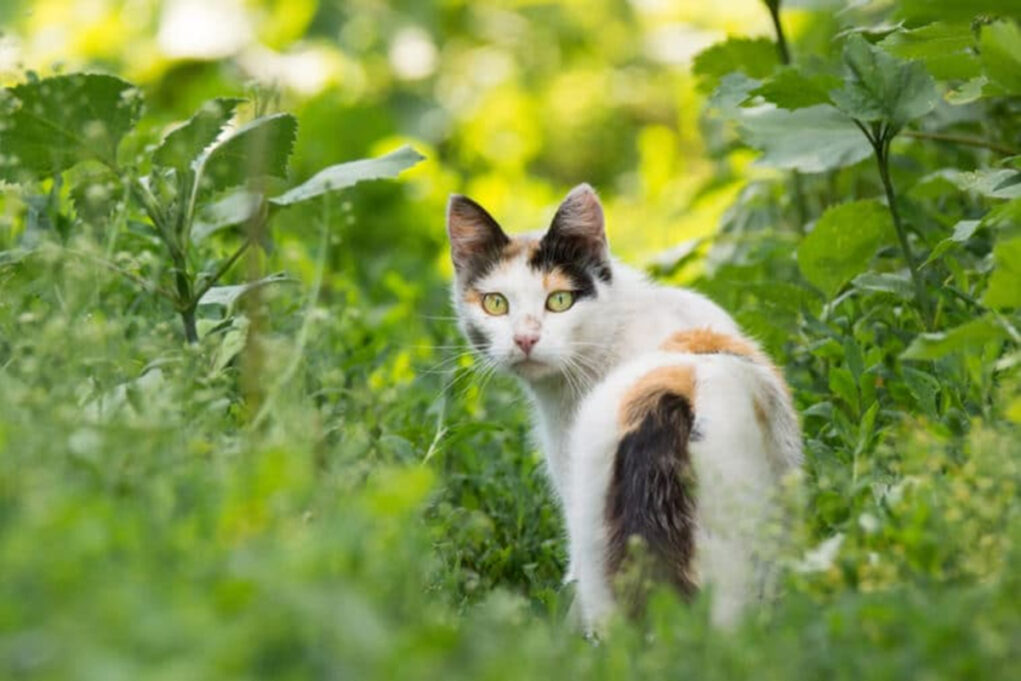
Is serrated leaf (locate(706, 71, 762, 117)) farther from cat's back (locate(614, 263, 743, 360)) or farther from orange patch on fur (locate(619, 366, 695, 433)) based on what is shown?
orange patch on fur (locate(619, 366, 695, 433))

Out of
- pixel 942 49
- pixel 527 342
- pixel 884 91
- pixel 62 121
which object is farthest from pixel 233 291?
pixel 942 49

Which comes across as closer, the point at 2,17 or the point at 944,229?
the point at 2,17

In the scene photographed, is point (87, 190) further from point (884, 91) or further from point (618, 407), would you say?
point (884, 91)

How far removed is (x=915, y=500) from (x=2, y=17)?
1900 millimetres

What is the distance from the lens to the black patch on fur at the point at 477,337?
3039 mm

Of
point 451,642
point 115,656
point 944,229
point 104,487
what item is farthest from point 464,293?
point 115,656

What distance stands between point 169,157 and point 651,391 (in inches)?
35.1

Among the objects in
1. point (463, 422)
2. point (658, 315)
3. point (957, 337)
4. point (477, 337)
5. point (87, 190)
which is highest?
point (87, 190)

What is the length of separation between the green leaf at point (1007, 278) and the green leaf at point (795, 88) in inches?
23.8

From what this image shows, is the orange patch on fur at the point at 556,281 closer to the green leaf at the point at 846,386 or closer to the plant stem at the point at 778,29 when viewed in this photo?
the green leaf at the point at 846,386

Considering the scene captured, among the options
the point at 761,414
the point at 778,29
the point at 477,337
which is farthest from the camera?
the point at 778,29

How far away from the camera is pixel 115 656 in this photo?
4.29 feet

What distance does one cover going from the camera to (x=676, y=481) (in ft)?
7.01

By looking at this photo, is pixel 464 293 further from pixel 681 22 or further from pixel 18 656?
pixel 681 22
